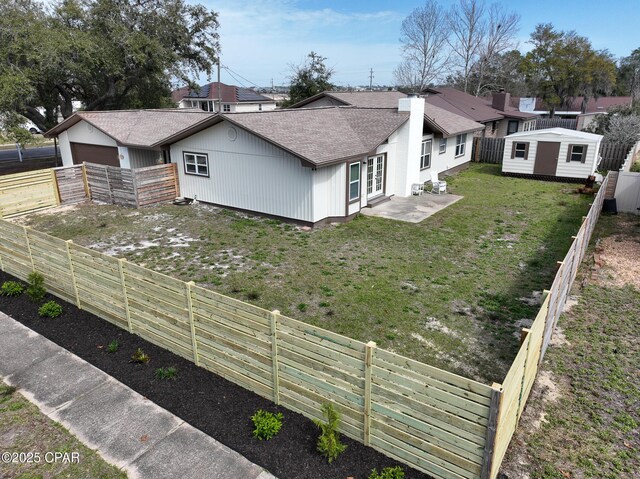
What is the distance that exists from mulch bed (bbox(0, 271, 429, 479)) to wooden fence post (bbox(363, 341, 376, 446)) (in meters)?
0.24

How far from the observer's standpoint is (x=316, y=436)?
18.9ft

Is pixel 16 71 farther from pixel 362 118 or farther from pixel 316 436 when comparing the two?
pixel 316 436

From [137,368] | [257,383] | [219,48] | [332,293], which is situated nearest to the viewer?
[257,383]

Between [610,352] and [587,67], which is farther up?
[587,67]

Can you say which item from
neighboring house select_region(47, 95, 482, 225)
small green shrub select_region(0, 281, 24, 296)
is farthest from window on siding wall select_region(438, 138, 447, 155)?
small green shrub select_region(0, 281, 24, 296)

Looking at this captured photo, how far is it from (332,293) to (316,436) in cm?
459

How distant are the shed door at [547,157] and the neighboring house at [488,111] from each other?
7943 mm

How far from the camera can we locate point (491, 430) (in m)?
4.43

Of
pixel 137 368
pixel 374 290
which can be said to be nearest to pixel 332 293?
pixel 374 290

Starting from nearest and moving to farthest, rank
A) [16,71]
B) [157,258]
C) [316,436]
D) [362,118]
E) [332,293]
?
1. [316,436]
2. [332,293]
3. [157,258]
4. [362,118]
5. [16,71]

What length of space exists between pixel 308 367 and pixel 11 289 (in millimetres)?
8165

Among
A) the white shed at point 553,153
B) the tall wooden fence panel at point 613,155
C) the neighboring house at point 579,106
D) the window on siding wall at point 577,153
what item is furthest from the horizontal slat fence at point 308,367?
the neighboring house at point 579,106

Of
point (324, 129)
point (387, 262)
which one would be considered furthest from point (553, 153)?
point (387, 262)

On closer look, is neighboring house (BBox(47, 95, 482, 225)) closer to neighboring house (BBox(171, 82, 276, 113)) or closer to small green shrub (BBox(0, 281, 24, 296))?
small green shrub (BBox(0, 281, 24, 296))
